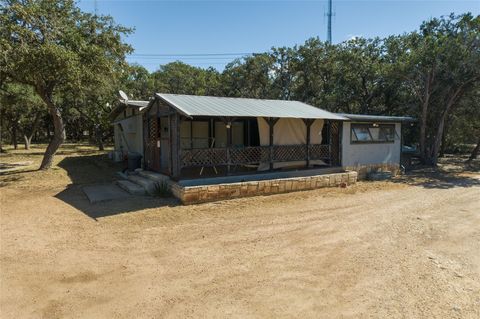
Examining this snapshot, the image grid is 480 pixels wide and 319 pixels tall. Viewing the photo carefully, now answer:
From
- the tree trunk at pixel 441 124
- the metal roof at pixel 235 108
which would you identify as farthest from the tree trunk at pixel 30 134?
the tree trunk at pixel 441 124

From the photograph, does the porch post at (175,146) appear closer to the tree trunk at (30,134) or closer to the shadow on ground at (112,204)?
the shadow on ground at (112,204)

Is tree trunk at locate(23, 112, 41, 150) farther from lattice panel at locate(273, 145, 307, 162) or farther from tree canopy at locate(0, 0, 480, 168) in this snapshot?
lattice panel at locate(273, 145, 307, 162)

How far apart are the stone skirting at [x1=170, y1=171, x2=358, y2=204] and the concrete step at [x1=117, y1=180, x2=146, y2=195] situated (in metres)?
0.97

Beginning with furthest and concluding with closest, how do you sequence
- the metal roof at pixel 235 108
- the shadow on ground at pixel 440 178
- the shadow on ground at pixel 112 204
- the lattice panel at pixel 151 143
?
the shadow on ground at pixel 440 178 → the lattice panel at pixel 151 143 → the metal roof at pixel 235 108 → the shadow on ground at pixel 112 204

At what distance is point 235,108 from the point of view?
925 cm

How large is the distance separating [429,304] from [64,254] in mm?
4901

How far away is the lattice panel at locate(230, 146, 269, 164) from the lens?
9.37 m

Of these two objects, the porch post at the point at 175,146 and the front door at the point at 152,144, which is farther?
the front door at the point at 152,144

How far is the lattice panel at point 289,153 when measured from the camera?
10102mm

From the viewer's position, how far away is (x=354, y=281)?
3885 millimetres

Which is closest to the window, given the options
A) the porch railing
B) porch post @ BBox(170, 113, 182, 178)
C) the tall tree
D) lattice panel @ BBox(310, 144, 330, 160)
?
lattice panel @ BBox(310, 144, 330, 160)

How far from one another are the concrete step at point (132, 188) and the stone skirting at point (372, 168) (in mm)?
7143

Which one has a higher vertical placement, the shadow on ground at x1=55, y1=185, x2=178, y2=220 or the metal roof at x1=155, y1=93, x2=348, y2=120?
the metal roof at x1=155, y1=93, x2=348, y2=120

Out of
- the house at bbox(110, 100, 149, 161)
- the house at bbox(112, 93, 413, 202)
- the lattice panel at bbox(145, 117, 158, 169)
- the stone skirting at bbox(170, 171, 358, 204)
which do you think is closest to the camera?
the stone skirting at bbox(170, 171, 358, 204)
